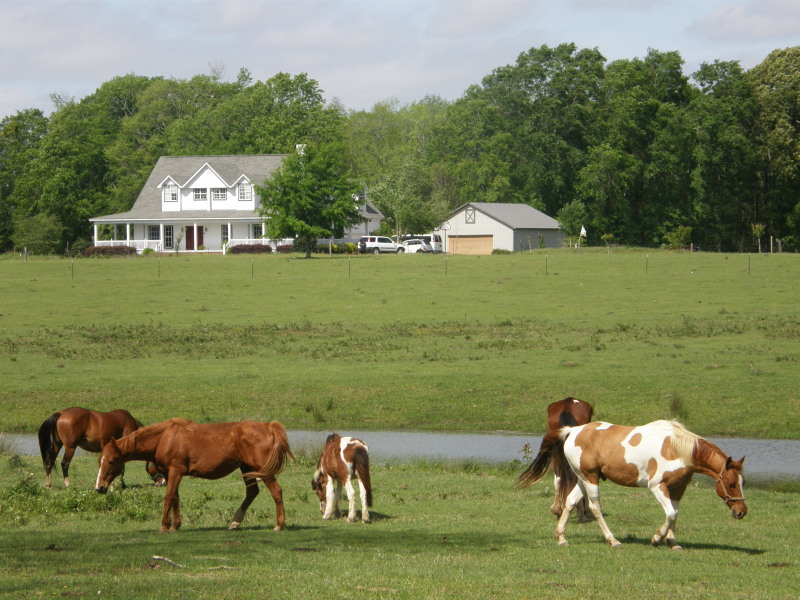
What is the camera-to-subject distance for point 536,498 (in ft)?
52.1

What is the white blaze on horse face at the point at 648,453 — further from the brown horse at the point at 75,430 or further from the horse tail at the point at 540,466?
the brown horse at the point at 75,430

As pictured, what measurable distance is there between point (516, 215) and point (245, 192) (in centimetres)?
2534

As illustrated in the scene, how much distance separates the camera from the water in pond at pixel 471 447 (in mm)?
21078

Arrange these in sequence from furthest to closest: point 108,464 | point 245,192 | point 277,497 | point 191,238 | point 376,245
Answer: point 245,192 < point 191,238 < point 376,245 < point 277,497 < point 108,464

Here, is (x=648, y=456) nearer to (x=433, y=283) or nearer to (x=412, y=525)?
(x=412, y=525)

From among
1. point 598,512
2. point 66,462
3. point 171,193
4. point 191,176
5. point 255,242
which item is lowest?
point 66,462

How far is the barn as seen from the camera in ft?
302

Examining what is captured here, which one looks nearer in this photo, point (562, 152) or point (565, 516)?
point (565, 516)

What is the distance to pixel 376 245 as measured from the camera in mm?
87938

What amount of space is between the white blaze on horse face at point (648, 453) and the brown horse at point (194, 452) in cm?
413

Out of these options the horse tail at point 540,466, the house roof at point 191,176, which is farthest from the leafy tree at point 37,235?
the horse tail at point 540,466

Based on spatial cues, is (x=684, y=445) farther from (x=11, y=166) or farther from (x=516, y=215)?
(x=11, y=166)

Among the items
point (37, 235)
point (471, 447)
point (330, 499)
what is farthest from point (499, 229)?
point (330, 499)

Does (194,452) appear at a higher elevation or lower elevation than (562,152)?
lower
